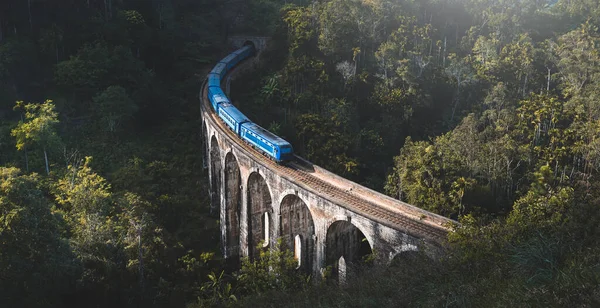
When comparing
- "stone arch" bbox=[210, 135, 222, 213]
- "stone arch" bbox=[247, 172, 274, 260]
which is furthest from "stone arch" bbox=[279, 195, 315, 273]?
"stone arch" bbox=[210, 135, 222, 213]

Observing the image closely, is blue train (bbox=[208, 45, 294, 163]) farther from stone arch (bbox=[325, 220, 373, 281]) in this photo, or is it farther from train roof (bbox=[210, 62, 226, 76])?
stone arch (bbox=[325, 220, 373, 281])

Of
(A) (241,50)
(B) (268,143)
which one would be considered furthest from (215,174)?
(A) (241,50)

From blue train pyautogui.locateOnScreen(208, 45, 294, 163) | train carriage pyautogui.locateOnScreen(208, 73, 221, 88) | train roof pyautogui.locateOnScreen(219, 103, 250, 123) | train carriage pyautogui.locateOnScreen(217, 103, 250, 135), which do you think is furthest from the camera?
train carriage pyautogui.locateOnScreen(208, 73, 221, 88)

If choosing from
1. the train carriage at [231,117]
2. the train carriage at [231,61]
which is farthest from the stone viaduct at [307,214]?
the train carriage at [231,61]

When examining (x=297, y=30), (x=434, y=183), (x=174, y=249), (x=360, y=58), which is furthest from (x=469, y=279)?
(x=297, y=30)

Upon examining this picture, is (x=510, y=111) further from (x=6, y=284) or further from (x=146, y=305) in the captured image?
(x=6, y=284)

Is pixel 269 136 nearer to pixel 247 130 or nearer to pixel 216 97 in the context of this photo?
pixel 247 130

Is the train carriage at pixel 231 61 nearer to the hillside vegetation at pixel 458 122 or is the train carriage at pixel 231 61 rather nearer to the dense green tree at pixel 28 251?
the hillside vegetation at pixel 458 122

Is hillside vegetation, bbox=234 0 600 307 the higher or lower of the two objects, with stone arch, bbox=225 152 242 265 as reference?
higher
